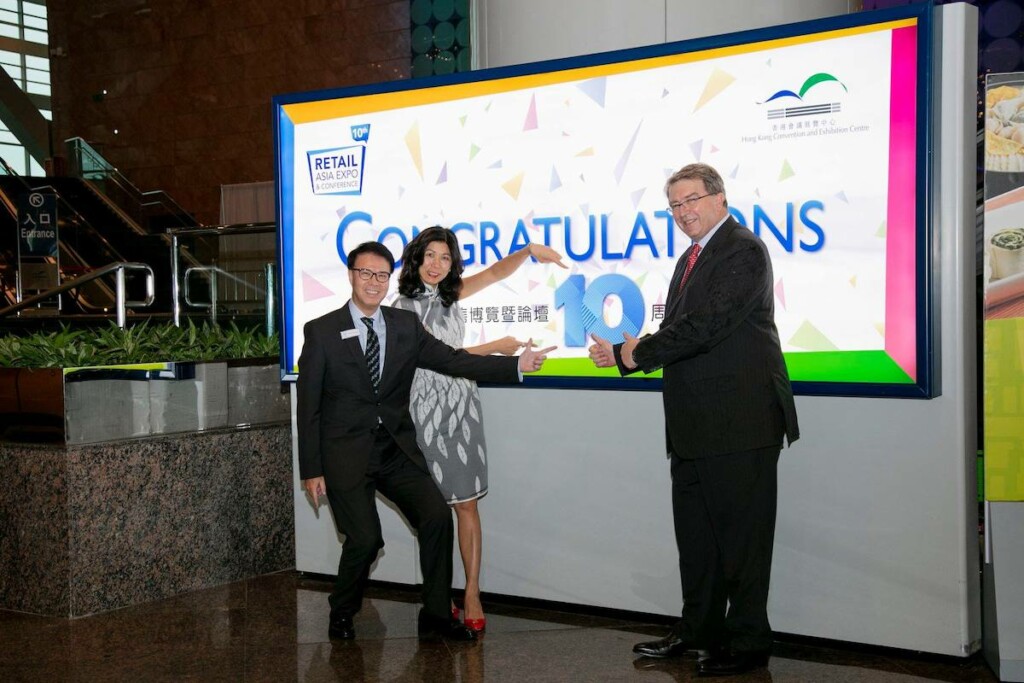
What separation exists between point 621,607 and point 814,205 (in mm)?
1917

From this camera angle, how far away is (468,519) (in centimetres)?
475

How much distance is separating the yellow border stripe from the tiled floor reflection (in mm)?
2345

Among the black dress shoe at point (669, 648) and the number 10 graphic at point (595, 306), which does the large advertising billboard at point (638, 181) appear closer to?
the number 10 graphic at point (595, 306)

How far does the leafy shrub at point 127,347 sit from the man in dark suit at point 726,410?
9.57ft

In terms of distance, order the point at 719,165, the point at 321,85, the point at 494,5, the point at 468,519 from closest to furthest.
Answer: the point at 719,165 < the point at 468,519 < the point at 494,5 < the point at 321,85

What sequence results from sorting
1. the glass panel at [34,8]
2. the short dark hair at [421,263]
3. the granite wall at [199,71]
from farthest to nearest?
the glass panel at [34,8] < the granite wall at [199,71] < the short dark hair at [421,263]

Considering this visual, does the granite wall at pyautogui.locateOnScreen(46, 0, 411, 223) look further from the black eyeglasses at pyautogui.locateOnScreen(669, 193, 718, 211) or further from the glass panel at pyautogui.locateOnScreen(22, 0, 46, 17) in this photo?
the black eyeglasses at pyautogui.locateOnScreen(669, 193, 718, 211)

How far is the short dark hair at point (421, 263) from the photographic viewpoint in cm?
485

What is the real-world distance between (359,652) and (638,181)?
2226 mm

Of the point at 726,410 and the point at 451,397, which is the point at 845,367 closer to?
the point at 726,410

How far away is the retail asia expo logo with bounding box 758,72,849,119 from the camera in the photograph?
422 centimetres

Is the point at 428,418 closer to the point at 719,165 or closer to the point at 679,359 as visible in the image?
the point at 679,359

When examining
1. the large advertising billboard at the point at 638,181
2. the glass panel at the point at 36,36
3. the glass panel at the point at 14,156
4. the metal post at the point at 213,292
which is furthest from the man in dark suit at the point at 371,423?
the glass panel at the point at 36,36

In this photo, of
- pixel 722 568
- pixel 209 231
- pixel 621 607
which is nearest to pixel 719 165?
pixel 722 568
